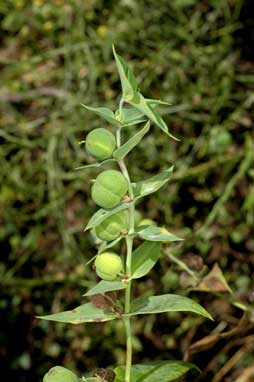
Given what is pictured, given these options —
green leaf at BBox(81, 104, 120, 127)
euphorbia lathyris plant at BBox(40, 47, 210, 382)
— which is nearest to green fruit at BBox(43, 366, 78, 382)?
euphorbia lathyris plant at BBox(40, 47, 210, 382)

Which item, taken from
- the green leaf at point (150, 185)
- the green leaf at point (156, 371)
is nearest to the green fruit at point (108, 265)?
the green leaf at point (150, 185)

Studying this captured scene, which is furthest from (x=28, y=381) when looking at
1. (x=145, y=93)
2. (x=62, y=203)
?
(x=145, y=93)

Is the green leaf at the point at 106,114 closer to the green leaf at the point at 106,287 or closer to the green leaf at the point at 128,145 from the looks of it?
the green leaf at the point at 128,145

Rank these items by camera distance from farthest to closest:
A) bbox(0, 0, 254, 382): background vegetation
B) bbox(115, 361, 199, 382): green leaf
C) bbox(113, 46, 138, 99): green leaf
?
1. bbox(0, 0, 254, 382): background vegetation
2. bbox(115, 361, 199, 382): green leaf
3. bbox(113, 46, 138, 99): green leaf

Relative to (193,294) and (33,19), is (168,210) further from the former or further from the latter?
(33,19)

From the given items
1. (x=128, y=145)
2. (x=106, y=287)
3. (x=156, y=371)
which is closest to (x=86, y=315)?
(x=106, y=287)

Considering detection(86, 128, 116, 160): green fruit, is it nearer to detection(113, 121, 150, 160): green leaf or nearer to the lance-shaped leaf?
detection(113, 121, 150, 160): green leaf
